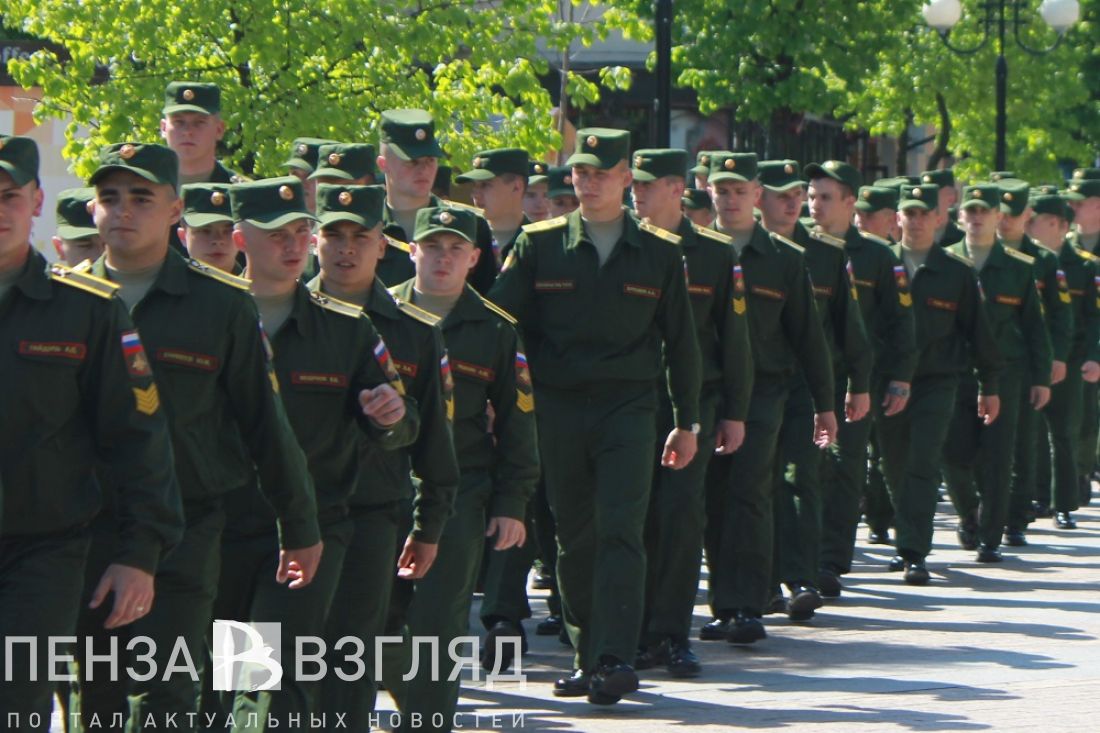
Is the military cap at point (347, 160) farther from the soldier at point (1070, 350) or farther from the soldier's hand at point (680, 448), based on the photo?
the soldier at point (1070, 350)

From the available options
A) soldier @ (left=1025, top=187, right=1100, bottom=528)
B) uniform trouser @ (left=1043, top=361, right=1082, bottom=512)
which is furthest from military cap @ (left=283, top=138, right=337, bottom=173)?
uniform trouser @ (left=1043, top=361, right=1082, bottom=512)

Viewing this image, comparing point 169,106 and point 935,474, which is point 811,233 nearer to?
point 935,474

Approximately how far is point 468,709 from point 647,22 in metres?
21.0

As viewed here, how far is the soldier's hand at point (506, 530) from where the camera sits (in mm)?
8812

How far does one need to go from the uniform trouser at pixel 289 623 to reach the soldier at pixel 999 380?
8.84 m

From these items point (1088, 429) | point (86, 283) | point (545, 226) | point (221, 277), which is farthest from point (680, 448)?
point (1088, 429)

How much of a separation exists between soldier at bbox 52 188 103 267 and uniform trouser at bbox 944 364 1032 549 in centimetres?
710

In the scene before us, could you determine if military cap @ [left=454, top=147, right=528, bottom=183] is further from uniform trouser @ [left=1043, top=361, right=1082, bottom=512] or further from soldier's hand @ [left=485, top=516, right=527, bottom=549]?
uniform trouser @ [left=1043, top=361, right=1082, bottom=512]

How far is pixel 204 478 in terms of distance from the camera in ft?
23.1

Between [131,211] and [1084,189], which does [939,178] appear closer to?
[1084,189]

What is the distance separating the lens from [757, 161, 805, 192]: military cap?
42.0 ft

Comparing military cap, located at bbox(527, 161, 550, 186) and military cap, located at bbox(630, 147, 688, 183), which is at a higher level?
military cap, located at bbox(527, 161, 550, 186)

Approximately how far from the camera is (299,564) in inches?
279

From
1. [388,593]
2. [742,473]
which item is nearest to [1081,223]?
[742,473]
